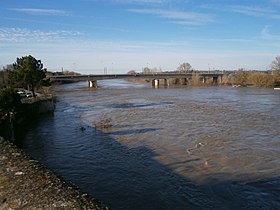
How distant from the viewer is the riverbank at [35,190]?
4816 mm

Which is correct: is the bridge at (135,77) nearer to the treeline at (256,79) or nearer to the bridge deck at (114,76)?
the bridge deck at (114,76)

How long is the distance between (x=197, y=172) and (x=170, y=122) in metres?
14.8

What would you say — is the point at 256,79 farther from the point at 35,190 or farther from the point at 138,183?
the point at 35,190

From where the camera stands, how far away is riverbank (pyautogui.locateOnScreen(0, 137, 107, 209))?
482cm

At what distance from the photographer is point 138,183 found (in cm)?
1347

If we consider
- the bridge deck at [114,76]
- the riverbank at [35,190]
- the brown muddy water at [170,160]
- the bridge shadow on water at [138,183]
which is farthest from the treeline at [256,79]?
the riverbank at [35,190]

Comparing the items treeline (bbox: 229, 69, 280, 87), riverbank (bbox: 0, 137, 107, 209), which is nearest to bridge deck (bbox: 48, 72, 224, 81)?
treeline (bbox: 229, 69, 280, 87)

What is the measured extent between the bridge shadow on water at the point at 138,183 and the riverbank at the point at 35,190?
18.0 ft

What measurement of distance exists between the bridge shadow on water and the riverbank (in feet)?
18.0

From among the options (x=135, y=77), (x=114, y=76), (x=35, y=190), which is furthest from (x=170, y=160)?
(x=135, y=77)

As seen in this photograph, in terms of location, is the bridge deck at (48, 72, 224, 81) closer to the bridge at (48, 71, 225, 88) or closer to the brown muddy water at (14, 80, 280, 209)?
the bridge at (48, 71, 225, 88)

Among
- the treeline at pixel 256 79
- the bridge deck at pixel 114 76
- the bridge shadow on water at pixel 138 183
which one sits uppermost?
the bridge deck at pixel 114 76

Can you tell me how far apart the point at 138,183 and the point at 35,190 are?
338 inches

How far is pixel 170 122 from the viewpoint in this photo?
2948cm
